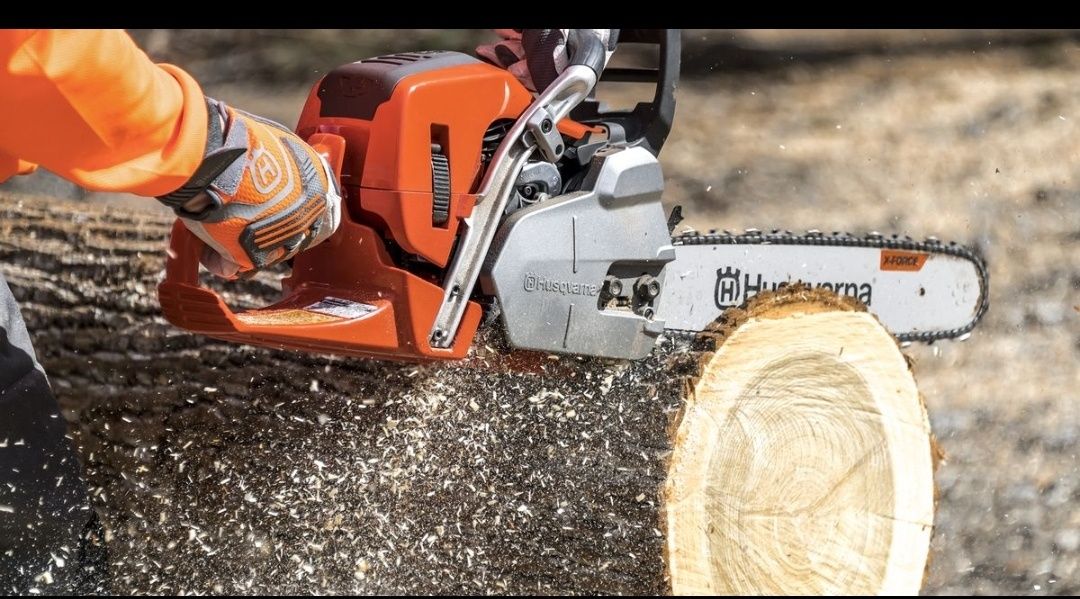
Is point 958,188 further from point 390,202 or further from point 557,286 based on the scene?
point 390,202

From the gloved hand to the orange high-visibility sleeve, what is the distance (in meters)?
0.05

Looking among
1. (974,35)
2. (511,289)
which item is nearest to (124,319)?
(511,289)

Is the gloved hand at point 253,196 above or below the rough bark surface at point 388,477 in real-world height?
above

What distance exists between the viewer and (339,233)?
180 cm

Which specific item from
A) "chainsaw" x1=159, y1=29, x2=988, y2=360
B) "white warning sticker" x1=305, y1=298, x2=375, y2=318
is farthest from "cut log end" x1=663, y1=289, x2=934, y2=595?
"white warning sticker" x1=305, y1=298, x2=375, y2=318

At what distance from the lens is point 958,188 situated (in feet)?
11.3

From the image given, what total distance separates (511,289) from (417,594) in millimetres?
789

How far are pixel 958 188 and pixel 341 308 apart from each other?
8.15 ft

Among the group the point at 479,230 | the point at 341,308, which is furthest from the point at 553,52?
the point at 341,308

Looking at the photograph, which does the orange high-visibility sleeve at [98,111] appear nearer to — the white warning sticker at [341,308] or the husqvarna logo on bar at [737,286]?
the white warning sticker at [341,308]

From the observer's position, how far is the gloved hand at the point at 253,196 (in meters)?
1.50

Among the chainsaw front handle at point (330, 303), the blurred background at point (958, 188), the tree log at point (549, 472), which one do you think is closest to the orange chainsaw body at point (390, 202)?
the chainsaw front handle at point (330, 303)
